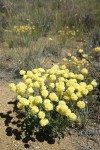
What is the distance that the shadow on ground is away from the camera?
12.7 feet

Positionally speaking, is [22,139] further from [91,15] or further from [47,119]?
[91,15]

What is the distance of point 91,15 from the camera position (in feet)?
33.4

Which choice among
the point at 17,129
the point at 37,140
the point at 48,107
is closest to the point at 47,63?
the point at 17,129

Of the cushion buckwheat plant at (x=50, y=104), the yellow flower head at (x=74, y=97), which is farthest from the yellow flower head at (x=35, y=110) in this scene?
the yellow flower head at (x=74, y=97)

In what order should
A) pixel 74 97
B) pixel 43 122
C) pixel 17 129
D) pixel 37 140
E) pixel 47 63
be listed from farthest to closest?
pixel 47 63 → pixel 17 129 → pixel 37 140 → pixel 74 97 → pixel 43 122

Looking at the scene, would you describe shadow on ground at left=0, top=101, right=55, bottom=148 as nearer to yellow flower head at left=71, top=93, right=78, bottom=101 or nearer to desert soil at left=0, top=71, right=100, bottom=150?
desert soil at left=0, top=71, right=100, bottom=150

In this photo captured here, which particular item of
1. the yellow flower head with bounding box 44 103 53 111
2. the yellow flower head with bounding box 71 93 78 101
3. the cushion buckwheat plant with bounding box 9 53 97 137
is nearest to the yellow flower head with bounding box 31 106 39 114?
the cushion buckwheat plant with bounding box 9 53 97 137

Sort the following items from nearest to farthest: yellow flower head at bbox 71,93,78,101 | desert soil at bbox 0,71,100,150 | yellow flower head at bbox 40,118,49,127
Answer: yellow flower head at bbox 40,118,49,127
yellow flower head at bbox 71,93,78,101
desert soil at bbox 0,71,100,150

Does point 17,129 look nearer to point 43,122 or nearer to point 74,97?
point 43,122

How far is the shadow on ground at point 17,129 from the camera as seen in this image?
12.7ft

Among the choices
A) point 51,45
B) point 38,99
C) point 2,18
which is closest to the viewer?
point 38,99

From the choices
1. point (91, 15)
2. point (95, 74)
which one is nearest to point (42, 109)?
point (95, 74)

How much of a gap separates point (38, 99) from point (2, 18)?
6577 mm

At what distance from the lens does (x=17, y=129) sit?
4.02 meters
